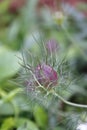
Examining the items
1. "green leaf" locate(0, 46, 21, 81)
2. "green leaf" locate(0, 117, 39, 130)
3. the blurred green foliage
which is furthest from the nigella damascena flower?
"green leaf" locate(0, 46, 21, 81)

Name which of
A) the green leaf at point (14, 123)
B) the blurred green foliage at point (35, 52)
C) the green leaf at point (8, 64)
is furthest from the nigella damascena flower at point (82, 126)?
the green leaf at point (8, 64)

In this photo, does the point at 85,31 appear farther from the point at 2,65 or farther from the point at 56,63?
the point at 56,63

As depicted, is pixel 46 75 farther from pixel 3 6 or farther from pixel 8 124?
pixel 3 6

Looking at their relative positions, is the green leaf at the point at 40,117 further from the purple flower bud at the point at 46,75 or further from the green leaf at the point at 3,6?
the green leaf at the point at 3,6

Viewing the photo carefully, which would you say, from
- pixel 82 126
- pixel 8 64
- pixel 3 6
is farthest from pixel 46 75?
pixel 3 6

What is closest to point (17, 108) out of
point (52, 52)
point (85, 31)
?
point (52, 52)
